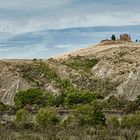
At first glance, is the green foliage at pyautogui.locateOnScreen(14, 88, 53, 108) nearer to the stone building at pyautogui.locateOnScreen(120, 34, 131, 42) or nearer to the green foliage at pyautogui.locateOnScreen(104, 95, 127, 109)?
the green foliage at pyautogui.locateOnScreen(104, 95, 127, 109)

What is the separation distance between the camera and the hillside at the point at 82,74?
11601cm

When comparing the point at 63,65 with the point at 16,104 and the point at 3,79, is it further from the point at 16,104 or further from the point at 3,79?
the point at 16,104

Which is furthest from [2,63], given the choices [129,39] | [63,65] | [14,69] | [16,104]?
[129,39]

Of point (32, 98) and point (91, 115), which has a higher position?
point (91, 115)

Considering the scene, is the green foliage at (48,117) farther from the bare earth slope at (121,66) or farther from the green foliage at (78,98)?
the bare earth slope at (121,66)

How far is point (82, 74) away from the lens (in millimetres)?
130500

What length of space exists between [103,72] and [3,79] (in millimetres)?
24595

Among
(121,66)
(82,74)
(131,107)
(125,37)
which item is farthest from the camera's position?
(125,37)

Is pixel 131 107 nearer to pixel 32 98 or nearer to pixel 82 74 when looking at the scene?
pixel 32 98

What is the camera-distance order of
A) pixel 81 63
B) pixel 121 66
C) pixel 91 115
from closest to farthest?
pixel 91 115
pixel 121 66
pixel 81 63

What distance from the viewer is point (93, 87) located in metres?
123

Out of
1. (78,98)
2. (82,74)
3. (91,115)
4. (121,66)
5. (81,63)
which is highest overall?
(81,63)

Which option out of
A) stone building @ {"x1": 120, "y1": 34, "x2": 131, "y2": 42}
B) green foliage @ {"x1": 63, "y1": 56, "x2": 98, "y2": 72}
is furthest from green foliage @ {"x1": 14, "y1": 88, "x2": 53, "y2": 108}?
stone building @ {"x1": 120, "y1": 34, "x2": 131, "y2": 42}

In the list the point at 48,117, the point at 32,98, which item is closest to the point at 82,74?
the point at 32,98
